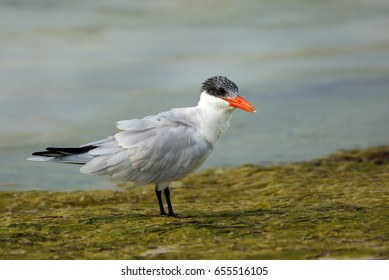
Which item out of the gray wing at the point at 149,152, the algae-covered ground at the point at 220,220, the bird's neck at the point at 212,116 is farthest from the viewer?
the bird's neck at the point at 212,116

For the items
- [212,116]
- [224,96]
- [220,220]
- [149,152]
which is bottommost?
[220,220]

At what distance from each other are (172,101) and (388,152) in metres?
2.40

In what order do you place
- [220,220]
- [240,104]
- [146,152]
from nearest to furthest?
1. [220,220]
2. [146,152]
3. [240,104]

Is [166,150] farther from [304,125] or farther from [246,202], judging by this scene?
[304,125]

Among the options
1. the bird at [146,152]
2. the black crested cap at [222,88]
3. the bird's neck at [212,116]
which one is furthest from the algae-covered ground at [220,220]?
the black crested cap at [222,88]

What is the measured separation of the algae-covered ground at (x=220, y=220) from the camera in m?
4.89

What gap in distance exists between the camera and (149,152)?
5.80m

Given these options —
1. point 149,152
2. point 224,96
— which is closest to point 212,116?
point 224,96

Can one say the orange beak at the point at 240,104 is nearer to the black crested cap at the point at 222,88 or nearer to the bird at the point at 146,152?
the black crested cap at the point at 222,88

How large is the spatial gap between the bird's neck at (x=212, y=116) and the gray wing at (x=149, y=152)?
0.38 feet

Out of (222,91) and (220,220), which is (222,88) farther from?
(220,220)

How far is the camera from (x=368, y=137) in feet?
29.8

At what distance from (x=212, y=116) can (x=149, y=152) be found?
1.72 feet

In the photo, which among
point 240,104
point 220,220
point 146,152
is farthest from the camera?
point 240,104
